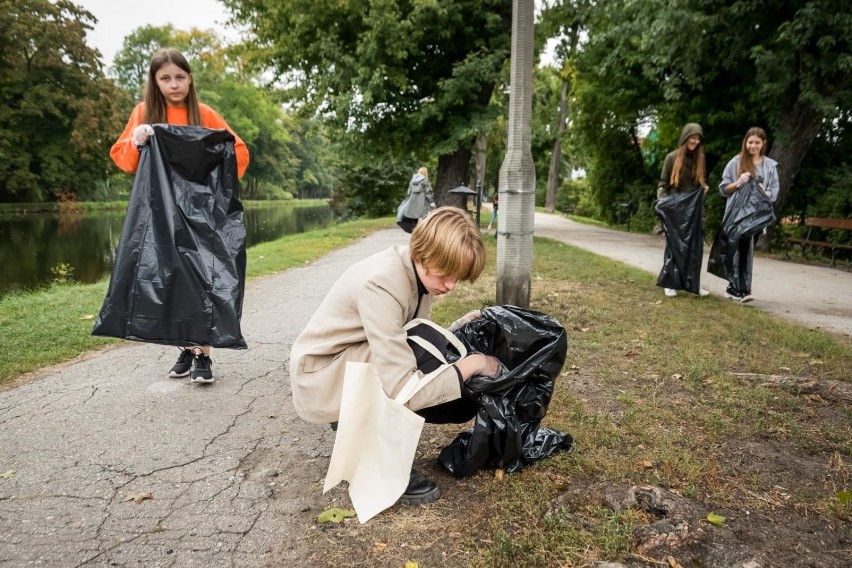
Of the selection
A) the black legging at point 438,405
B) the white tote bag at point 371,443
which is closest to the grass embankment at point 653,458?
the white tote bag at point 371,443

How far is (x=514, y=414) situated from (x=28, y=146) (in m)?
44.5

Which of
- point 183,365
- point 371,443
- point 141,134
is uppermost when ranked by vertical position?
point 141,134

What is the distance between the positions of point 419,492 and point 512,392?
60 cm

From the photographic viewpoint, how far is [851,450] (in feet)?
8.97

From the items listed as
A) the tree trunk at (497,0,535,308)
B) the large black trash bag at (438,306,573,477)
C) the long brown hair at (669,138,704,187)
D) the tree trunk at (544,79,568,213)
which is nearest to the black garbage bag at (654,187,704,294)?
the long brown hair at (669,138,704,187)

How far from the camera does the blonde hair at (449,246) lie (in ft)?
7.11

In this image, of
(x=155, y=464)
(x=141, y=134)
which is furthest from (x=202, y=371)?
(x=141, y=134)

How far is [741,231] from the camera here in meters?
6.04

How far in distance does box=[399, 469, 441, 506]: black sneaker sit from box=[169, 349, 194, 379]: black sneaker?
2.28 metres

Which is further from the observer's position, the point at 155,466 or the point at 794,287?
the point at 794,287

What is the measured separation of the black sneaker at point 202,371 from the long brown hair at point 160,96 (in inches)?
63.1

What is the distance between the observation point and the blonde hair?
2.17m

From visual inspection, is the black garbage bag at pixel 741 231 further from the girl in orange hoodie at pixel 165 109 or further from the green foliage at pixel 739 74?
the girl in orange hoodie at pixel 165 109

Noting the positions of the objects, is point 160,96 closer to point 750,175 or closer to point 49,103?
point 750,175
